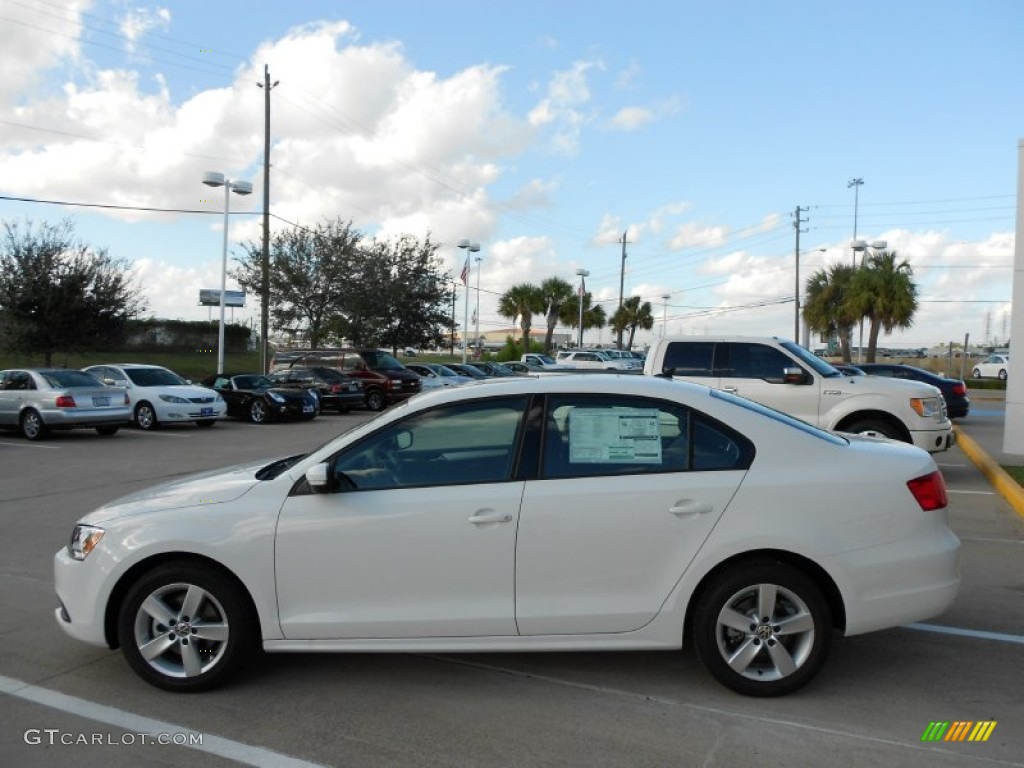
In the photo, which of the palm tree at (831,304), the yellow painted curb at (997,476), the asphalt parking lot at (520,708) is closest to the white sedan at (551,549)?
the asphalt parking lot at (520,708)

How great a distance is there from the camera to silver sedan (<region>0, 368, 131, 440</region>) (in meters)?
17.1

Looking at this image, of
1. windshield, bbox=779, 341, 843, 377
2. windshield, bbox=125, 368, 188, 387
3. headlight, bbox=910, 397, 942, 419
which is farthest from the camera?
windshield, bbox=125, 368, 188, 387

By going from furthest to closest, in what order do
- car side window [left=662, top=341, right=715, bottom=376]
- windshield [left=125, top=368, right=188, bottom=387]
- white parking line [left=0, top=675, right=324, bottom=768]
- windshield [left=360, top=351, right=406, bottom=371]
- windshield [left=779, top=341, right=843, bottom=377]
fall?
windshield [left=360, top=351, right=406, bottom=371], windshield [left=125, top=368, right=188, bottom=387], car side window [left=662, top=341, right=715, bottom=376], windshield [left=779, top=341, right=843, bottom=377], white parking line [left=0, top=675, right=324, bottom=768]

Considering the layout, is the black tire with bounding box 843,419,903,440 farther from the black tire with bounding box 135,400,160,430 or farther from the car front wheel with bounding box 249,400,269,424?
the car front wheel with bounding box 249,400,269,424

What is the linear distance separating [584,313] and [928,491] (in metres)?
72.3

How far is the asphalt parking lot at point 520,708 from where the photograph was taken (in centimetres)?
381

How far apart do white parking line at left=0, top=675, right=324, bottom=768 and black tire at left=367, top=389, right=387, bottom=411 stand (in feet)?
74.2

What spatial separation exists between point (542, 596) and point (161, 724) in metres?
1.87

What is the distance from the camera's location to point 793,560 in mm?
4309

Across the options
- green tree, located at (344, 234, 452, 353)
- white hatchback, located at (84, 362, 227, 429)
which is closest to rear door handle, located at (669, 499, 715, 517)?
white hatchback, located at (84, 362, 227, 429)

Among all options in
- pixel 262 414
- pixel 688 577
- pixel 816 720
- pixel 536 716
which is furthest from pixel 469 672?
pixel 262 414

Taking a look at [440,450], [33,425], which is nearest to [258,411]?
[33,425]

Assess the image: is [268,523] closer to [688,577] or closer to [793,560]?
[688,577]

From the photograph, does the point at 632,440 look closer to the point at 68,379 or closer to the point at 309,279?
the point at 68,379
